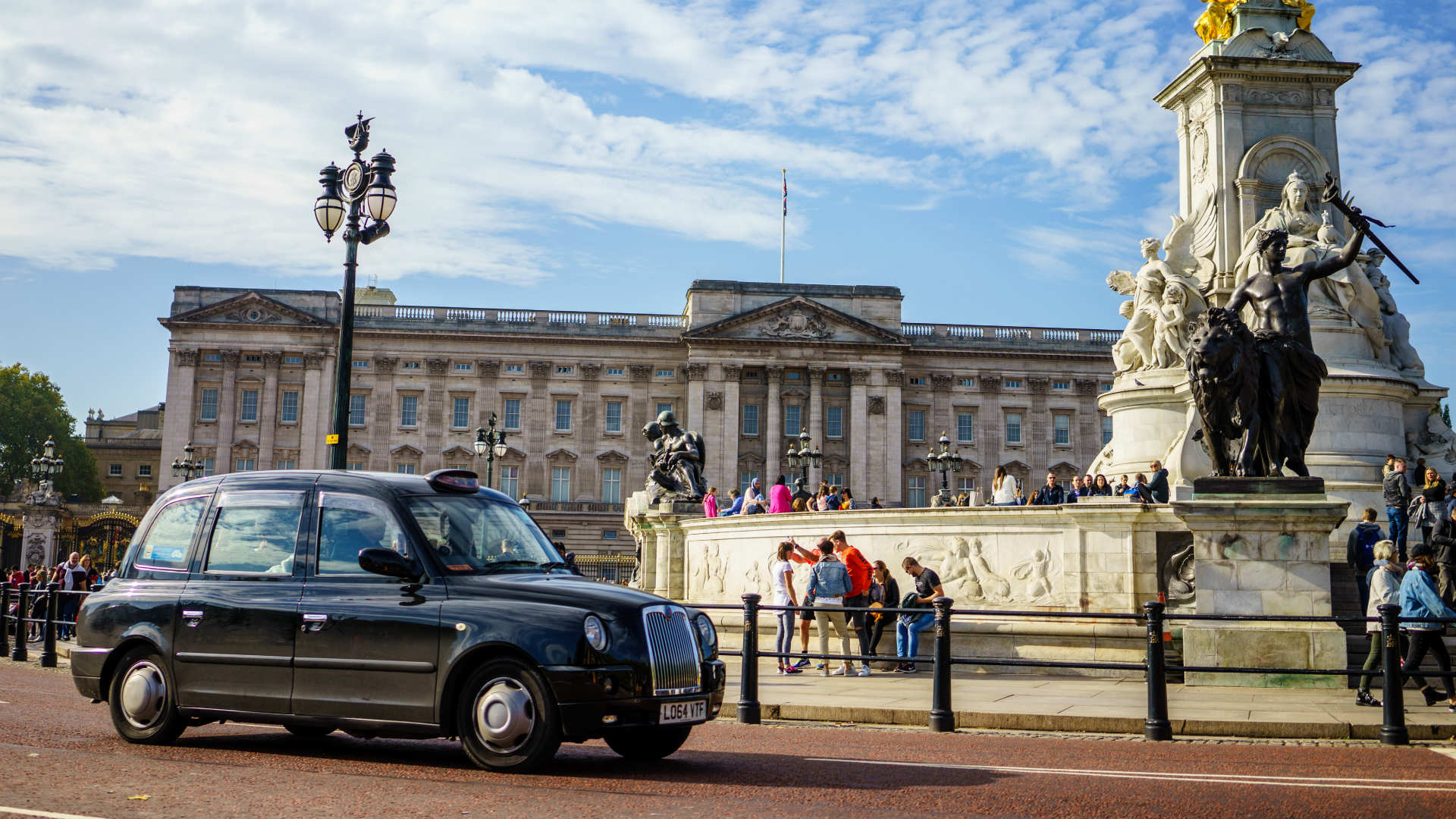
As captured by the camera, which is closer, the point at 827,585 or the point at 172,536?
the point at 172,536

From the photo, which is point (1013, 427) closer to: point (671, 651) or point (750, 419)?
point (750, 419)

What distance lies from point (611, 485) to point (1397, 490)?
67863 millimetres

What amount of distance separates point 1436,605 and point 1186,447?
938 cm

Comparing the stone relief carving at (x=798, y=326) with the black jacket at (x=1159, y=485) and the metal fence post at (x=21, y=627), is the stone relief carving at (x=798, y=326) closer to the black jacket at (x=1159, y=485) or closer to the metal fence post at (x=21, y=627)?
the black jacket at (x=1159, y=485)

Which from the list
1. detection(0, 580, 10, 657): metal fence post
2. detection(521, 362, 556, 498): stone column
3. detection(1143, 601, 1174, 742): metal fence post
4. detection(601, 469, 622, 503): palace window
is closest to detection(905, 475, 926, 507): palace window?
detection(601, 469, 622, 503): palace window

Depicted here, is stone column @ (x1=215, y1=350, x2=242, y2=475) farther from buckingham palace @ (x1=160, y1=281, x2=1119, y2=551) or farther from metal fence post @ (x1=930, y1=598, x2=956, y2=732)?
metal fence post @ (x1=930, y1=598, x2=956, y2=732)

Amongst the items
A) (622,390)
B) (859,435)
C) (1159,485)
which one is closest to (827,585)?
(1159,485)

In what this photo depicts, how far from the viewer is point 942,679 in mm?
11086

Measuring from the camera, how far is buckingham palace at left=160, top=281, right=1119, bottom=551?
81.3m

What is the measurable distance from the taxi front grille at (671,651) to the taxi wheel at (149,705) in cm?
338

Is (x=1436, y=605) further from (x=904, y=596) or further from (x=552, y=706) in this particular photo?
(x=552, y=706)

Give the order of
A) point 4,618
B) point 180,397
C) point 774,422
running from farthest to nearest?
point 774,422 → point 180,397 → point 4,618

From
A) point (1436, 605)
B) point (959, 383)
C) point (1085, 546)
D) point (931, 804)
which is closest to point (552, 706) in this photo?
point (931, 804)

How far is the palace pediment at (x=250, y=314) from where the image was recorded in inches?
3187
